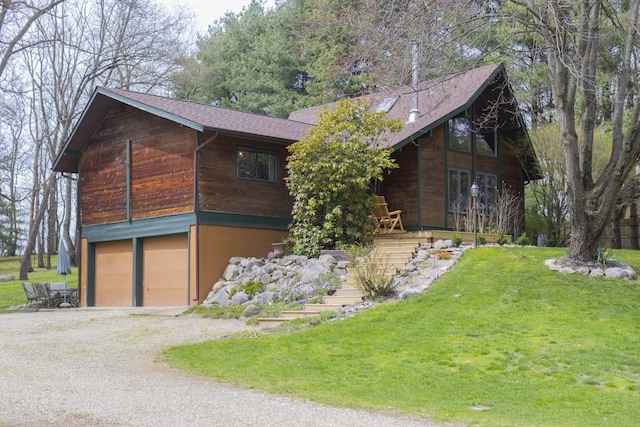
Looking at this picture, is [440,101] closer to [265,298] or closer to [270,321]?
[265,298]

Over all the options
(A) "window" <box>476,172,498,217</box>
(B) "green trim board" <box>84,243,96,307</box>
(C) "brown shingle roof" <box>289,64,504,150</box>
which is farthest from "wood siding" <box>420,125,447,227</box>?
(B) "green trim board" <box>84,243,96,307</box>

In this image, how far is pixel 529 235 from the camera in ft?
85.3

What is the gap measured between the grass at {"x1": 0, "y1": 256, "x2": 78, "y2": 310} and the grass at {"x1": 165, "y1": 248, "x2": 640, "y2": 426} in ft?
44.3

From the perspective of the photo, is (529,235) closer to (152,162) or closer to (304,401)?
(152,162)

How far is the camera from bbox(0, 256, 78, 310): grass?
24.2 meters

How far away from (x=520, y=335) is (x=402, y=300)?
312 centimetres

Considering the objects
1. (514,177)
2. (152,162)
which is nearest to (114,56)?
(152,162)

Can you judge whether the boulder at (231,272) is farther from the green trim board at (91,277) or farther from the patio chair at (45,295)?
the patio chair at (45,295)

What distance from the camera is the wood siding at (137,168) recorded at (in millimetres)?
18984

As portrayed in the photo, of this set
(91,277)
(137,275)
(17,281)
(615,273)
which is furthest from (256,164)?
(17,281)

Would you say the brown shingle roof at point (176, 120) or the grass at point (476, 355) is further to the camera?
the brown shingle roof at point (176, 120)

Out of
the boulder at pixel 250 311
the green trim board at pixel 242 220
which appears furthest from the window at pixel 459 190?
the boulder at pixel 250 311

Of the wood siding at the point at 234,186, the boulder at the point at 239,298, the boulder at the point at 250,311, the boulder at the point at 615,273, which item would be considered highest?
the wood siding at the point at 234,186

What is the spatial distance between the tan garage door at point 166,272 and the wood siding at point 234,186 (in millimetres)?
1439
